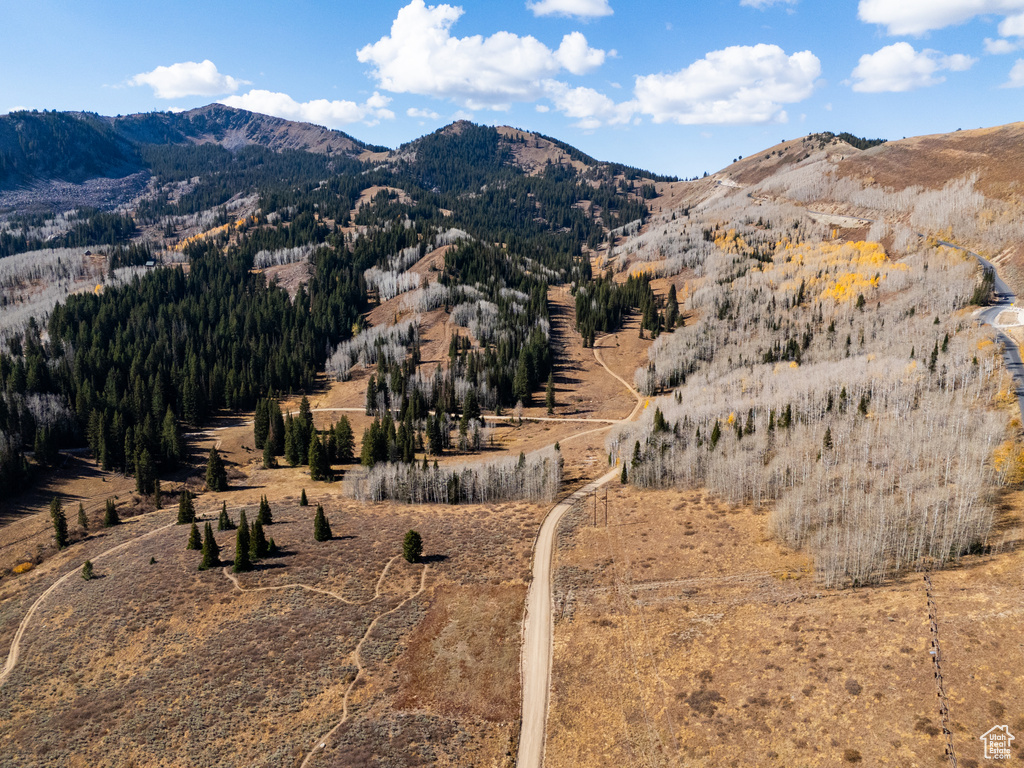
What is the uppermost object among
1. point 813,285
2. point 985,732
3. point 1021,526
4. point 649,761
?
point 813,285

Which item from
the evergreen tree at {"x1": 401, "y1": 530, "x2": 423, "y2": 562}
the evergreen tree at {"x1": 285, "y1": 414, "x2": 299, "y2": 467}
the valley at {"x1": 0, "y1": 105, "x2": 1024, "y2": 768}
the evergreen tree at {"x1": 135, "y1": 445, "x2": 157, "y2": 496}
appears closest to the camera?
the valley at {"x1": 0, "y1": 105, "x2": 1024, "y2": 768}

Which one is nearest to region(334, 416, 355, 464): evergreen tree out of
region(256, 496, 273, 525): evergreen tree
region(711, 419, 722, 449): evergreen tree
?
region(256, 496, 273, 525): evergreen tree

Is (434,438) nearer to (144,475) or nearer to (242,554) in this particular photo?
(144,475)

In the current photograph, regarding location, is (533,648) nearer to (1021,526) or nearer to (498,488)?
(498,488)

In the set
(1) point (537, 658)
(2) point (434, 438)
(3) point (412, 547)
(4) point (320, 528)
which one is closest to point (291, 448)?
(2) point (434, 438)

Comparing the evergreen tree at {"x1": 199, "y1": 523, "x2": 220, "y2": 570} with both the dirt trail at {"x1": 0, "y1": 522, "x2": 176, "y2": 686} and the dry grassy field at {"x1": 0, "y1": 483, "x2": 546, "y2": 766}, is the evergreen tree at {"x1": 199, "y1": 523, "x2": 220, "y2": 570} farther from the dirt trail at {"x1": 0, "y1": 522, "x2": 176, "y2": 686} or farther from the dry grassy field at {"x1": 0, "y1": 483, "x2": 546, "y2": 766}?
the dirt trail at {"x1": 0, "y1": 522, "x2": 176, "y2": 686}

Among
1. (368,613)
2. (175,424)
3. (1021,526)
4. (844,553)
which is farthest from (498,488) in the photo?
(175,424)

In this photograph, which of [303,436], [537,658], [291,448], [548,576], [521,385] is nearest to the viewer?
[537,658]
